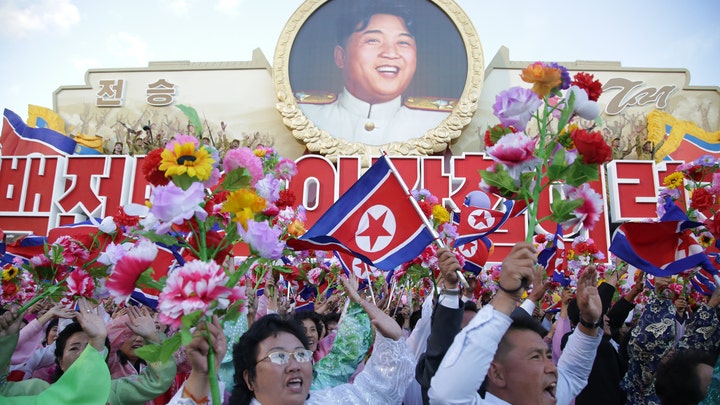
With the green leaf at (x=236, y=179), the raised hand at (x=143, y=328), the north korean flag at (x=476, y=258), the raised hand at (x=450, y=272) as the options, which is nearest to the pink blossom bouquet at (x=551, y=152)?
the raised hand at (x=450, y=272)

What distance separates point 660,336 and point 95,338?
2.49 meters

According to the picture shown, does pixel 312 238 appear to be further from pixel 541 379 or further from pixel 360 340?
pixel 541 379

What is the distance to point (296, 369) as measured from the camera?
6.52 ft

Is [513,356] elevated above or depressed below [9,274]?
below

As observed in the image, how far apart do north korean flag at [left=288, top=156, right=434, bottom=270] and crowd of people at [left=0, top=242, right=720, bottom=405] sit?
397 millimetres

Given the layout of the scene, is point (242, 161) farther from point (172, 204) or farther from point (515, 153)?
point (515, 153)

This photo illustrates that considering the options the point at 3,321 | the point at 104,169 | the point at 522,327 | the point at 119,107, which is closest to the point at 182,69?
the point at 119,107

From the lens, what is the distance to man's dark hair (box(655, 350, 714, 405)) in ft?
7.34

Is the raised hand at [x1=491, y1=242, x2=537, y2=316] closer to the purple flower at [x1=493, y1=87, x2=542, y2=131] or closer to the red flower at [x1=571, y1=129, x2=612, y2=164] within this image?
the red flower at [x1=571, y1=129, x2=612, y2=164]

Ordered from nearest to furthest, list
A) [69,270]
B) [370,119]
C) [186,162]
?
[186,162]
[69,270]
[370,119]

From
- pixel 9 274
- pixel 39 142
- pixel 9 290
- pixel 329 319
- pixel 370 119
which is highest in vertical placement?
pixel 370 119

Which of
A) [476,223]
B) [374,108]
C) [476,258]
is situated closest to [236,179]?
[476,223]

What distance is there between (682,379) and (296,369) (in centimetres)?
155

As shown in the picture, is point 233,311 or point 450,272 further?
point 450,272
